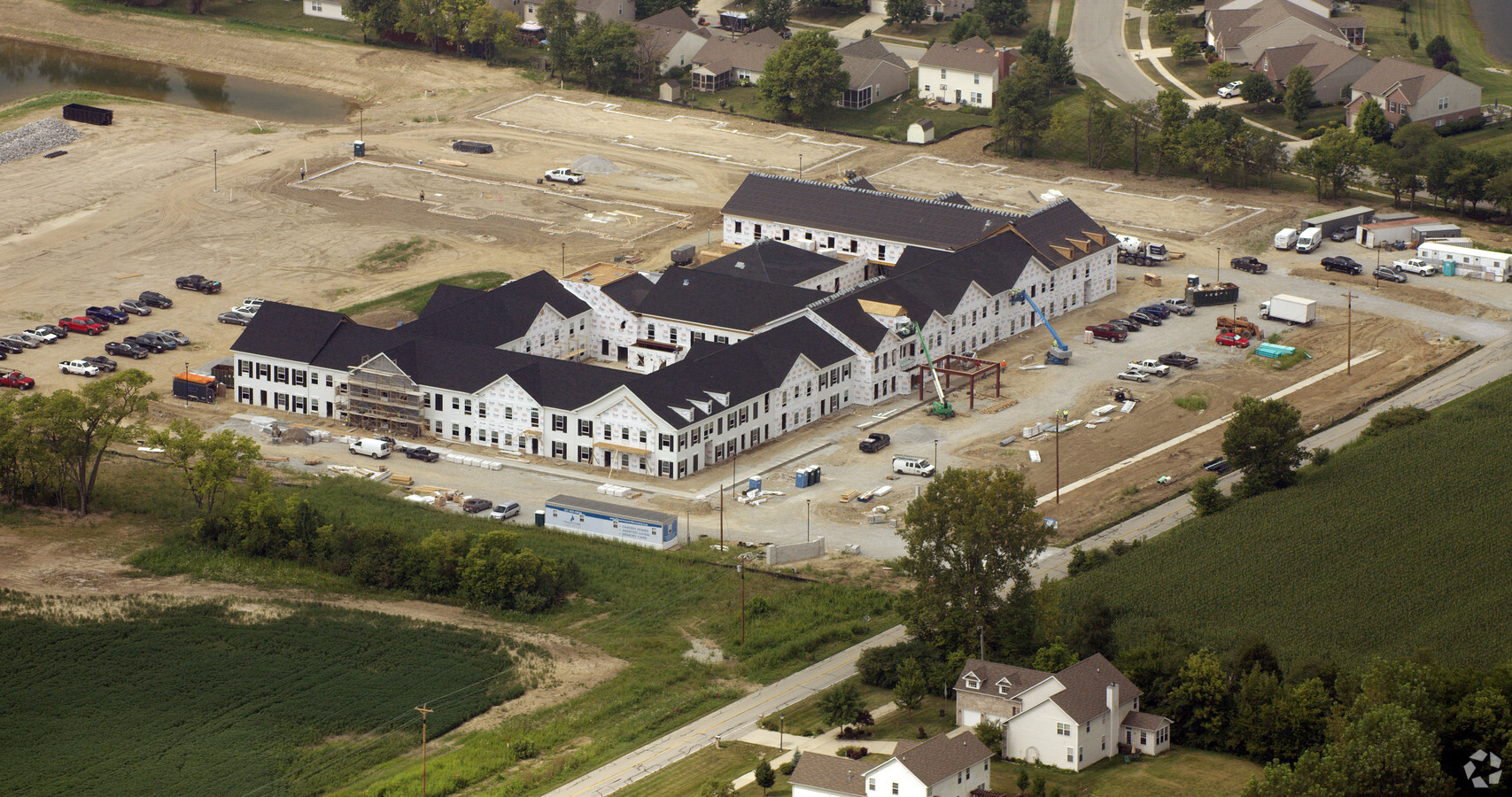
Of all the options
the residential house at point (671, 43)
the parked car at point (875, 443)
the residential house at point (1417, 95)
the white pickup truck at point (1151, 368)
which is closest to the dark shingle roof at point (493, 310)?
the parked car at point (875, 443)

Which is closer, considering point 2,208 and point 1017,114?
point 2,208

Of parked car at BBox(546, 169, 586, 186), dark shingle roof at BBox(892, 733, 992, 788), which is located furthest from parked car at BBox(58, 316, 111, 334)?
dark shingle roof at BBox(892, 733, 992, 788)

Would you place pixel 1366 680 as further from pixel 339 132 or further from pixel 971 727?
pixel 339 132

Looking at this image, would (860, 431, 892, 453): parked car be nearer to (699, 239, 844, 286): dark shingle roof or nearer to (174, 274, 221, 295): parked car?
(699, 239, 844, 286): dark shingle roof

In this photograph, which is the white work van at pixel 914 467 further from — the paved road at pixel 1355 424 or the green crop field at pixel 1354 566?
the green crop field at pixel 1354 566

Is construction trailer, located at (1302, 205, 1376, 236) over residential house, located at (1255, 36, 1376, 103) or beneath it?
beneath

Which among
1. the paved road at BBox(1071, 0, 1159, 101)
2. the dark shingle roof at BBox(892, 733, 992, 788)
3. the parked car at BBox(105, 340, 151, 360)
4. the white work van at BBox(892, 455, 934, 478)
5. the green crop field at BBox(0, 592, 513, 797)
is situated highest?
the paved road at BBox(1071, 0, 1159, 101)

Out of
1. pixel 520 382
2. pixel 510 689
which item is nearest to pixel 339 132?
pixel 520 382
